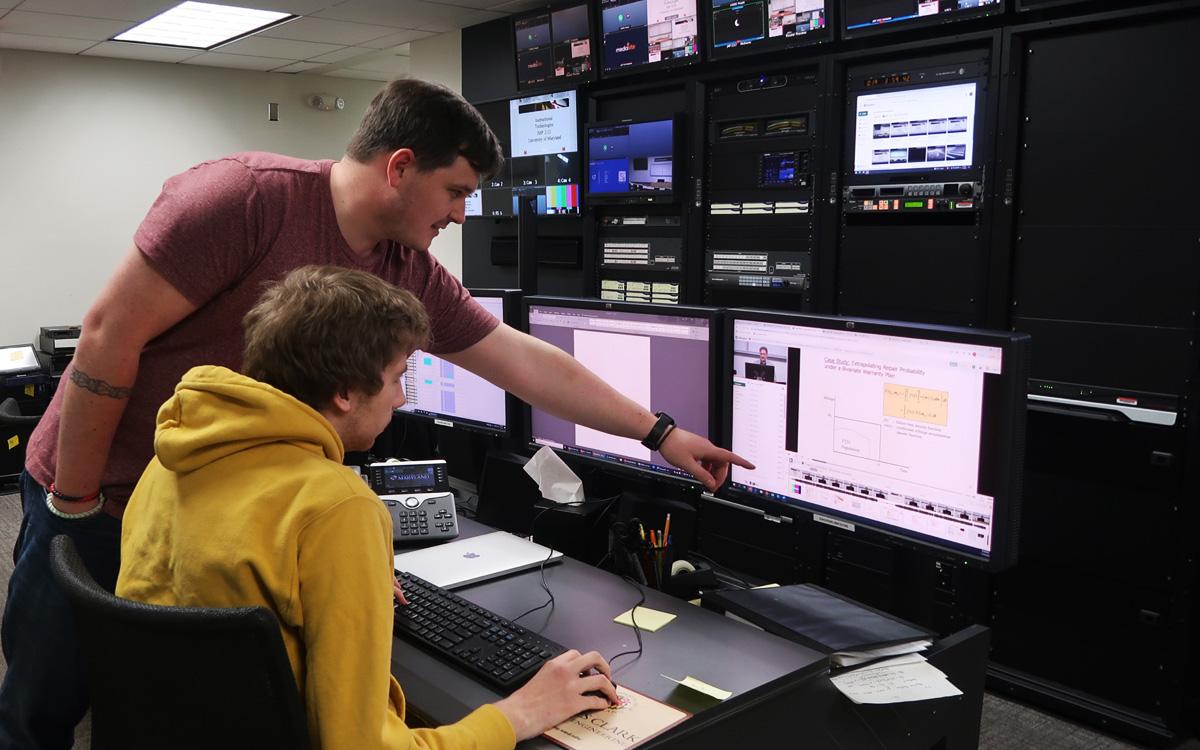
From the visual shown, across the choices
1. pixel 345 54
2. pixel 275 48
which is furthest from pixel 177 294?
pixel 345 54

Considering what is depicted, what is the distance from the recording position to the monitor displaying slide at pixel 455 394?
2229 mm

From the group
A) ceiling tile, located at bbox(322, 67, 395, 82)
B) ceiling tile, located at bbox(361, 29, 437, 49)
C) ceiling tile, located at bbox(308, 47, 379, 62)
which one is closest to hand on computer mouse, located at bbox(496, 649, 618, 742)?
ceiling tile, located at bbox(361, 29, 437, 49)

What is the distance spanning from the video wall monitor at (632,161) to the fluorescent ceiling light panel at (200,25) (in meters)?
2.11

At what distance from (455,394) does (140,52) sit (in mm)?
5190

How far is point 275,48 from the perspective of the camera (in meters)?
6.11

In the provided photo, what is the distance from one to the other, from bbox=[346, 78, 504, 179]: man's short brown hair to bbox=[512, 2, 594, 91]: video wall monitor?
116 inches

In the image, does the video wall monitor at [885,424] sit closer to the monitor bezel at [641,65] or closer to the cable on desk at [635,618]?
the cable on desk at [635,618]

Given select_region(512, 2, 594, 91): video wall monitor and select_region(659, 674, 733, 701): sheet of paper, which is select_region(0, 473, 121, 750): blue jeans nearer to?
select_region(659, 674, 733, 701): sheet of paper

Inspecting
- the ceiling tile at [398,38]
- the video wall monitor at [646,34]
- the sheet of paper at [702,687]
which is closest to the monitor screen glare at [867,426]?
the sheet of paper at [702,687]

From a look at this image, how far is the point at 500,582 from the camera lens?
5.24ft

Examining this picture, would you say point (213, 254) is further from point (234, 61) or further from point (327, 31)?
point (234, 61)

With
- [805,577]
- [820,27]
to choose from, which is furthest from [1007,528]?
[820,27]

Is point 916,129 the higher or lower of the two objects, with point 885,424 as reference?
higher

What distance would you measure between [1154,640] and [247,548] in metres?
2.56
